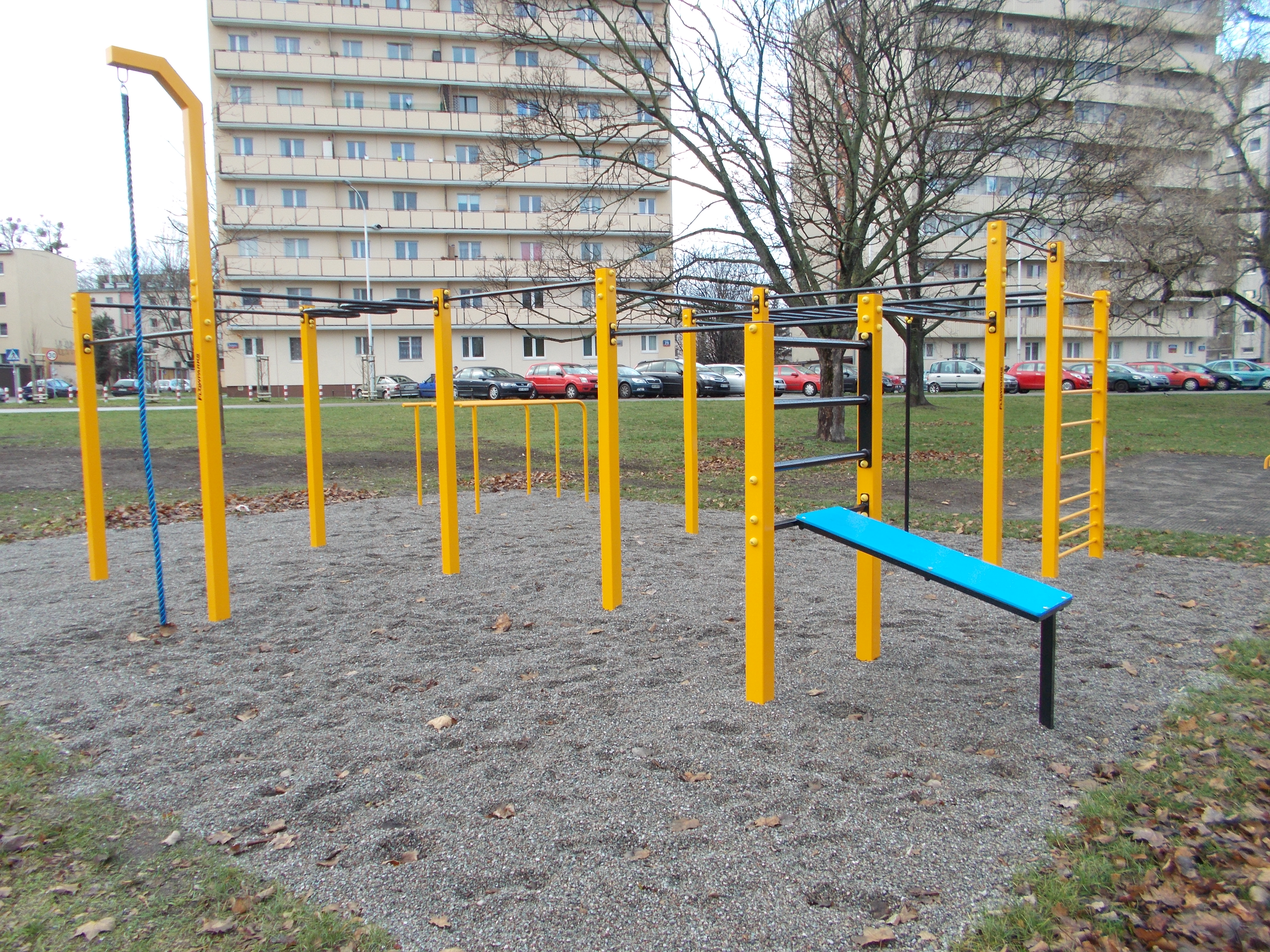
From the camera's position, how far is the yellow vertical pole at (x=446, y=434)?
5.95 metres

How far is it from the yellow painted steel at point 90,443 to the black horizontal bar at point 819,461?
4897mm

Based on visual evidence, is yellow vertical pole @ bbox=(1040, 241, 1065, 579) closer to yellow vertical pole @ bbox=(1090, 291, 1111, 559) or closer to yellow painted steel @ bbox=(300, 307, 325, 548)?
yellow vertical pole @ bbox=(1090, 291, 1111, 559)

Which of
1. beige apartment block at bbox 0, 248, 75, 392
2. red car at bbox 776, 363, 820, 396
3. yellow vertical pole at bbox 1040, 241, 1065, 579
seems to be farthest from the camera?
beige apartment block at bbox 0, 248, 75, 392

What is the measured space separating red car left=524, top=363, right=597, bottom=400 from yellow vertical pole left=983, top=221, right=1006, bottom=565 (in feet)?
85.4

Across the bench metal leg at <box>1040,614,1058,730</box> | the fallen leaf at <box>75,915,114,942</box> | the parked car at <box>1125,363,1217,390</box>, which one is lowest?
the fallen leaf at <box>75,915,114,942</box>

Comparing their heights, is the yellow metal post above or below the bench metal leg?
above

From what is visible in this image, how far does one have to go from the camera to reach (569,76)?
35406 mm

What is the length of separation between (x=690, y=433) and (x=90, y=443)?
4551 mm

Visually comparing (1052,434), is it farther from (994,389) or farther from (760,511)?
(760,511)

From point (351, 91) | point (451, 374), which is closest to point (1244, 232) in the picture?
point (451, 374)

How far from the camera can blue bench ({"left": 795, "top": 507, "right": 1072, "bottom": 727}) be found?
335 centimetres

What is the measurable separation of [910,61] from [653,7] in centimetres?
1242

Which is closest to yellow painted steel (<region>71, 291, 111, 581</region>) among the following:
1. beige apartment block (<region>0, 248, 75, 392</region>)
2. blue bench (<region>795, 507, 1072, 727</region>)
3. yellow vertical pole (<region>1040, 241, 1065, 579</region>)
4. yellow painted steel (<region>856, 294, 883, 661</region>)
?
blue bench (<region>795, 507, 1072, 727</region>)

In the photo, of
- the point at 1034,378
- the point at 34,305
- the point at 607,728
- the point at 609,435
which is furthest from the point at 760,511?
the point at 34,305
